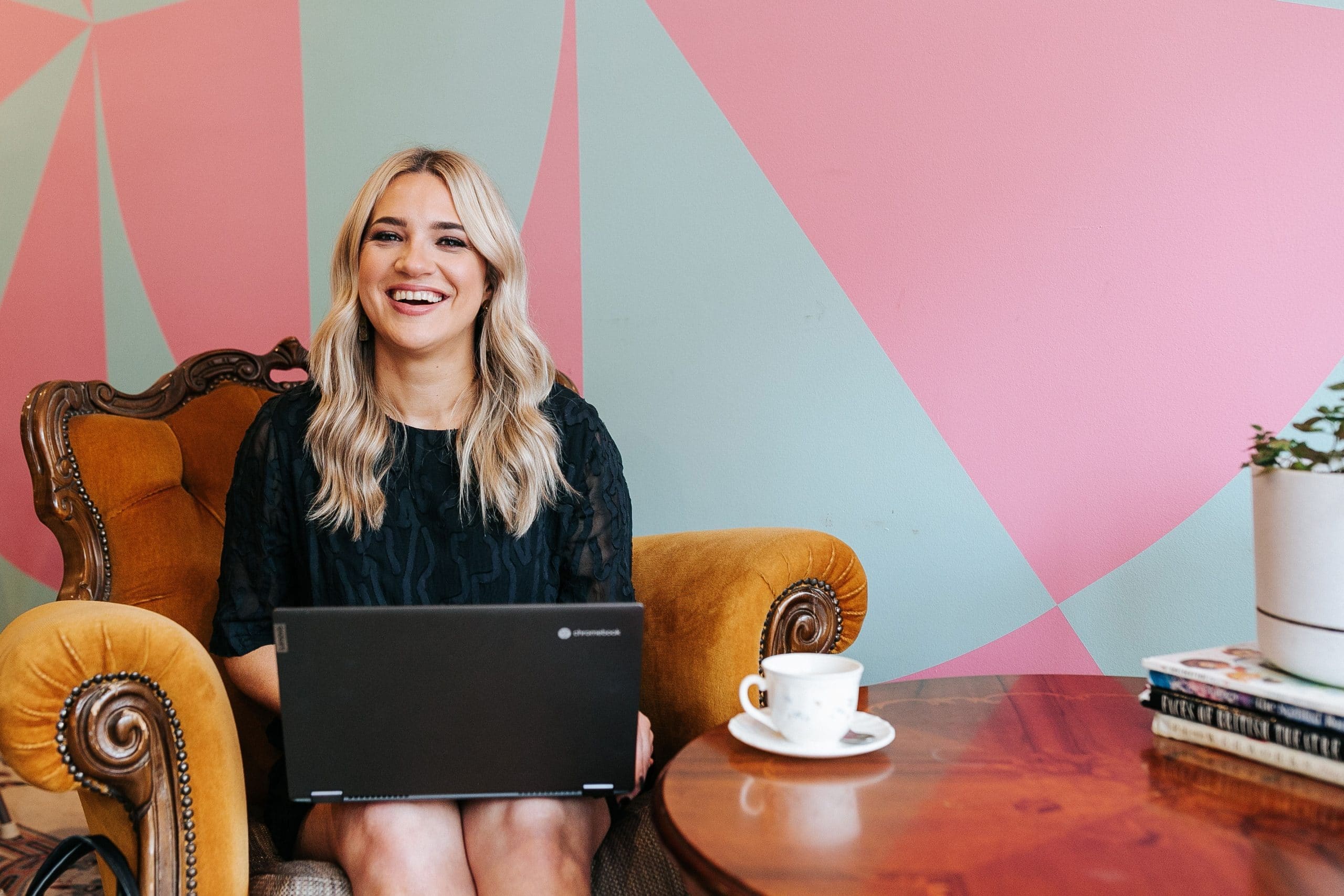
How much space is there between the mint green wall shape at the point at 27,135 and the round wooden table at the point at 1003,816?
2338 mm

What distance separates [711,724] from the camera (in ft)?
4.68

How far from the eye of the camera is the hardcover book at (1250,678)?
848 millimetres

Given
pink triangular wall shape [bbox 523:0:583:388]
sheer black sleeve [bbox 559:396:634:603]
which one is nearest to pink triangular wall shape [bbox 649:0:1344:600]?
pink triangular wall shape [bbox 523:0:583:388]

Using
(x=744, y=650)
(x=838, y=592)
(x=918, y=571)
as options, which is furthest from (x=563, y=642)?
(x=918, y=571)

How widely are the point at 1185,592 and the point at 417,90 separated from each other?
1.75m

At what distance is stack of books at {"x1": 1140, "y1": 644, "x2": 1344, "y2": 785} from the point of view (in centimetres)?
85

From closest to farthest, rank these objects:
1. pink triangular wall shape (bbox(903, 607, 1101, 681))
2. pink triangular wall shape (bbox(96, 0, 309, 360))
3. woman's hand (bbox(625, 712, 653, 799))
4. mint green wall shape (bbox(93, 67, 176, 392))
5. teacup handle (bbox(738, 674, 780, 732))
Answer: teacup handle (bbox(738, 674, 780, 732)) → woman's hand (bbox(625, 712, 653, 799)) → pink triangular wall shape (bbox(903, 607, 1101, 681)) → pink triangular wall shape (bbox(96, 0, 309, 360)) → mint green wall shape (bbox(93, 67, 176, 392))

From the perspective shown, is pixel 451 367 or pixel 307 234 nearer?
pixel 451 367

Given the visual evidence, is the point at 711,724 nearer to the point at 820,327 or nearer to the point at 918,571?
the point at 918,571

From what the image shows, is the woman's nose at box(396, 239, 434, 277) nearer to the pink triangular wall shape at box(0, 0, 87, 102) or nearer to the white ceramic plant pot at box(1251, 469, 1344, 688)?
the white ceramic plant pot at box(1251, 469, 1344, 688)

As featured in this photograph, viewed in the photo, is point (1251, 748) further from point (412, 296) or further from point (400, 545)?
point (412, 296)

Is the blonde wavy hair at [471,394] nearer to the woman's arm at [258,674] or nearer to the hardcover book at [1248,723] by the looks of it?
the woman's arm at [258,674]

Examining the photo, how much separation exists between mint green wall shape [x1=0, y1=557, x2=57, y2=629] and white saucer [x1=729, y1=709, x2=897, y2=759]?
2177mm

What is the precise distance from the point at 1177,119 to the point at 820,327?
2.18 ft
